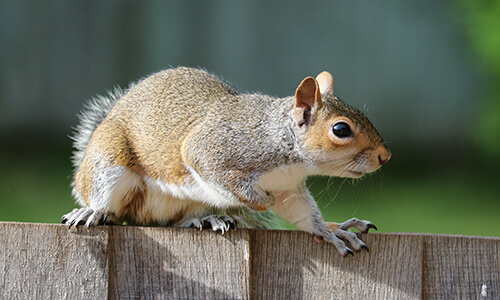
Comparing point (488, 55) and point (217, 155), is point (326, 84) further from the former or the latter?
point (488, 55)

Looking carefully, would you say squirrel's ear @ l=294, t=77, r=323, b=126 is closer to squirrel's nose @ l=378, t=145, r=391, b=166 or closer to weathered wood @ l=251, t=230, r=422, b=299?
squirrel's nose @ l=378, t=145, r=391, b=166

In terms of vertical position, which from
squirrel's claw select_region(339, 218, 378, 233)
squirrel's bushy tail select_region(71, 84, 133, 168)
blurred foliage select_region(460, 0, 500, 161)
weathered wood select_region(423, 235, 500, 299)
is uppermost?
blurred foliage select_region(460, 0, 500, 161)

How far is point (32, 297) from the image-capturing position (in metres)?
1.84

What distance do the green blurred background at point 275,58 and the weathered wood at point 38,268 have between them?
12.5 feet

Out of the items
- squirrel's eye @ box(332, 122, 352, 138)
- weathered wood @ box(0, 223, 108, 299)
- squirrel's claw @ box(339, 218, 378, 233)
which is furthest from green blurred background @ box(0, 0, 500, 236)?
weathered wood @ box(0, 223, 108, 299)

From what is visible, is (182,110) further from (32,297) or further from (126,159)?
(32,297)

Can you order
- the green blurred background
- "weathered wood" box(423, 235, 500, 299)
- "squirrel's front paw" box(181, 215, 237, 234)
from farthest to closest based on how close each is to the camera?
the green blurred background
"squirrel's front paw" box(181, 215, 237, 234)
"weathered wood" box(423, 235, 500, 299)

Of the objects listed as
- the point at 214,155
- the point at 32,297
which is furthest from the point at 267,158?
the point at 32,297

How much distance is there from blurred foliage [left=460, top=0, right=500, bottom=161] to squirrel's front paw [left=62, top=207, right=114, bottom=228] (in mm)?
3876

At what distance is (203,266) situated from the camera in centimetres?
185

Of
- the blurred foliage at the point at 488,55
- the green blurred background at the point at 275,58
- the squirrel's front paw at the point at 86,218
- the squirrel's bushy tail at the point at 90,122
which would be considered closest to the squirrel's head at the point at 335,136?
the squirrel's front paw at the point at 86,218

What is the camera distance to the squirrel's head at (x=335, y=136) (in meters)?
1.99

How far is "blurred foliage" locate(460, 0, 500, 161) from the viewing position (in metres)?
5.10

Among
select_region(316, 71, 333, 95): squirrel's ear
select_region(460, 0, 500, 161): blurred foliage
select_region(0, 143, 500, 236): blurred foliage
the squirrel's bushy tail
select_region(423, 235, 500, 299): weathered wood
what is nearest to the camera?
select_region(423, 235, 500, 299): weathered wood
